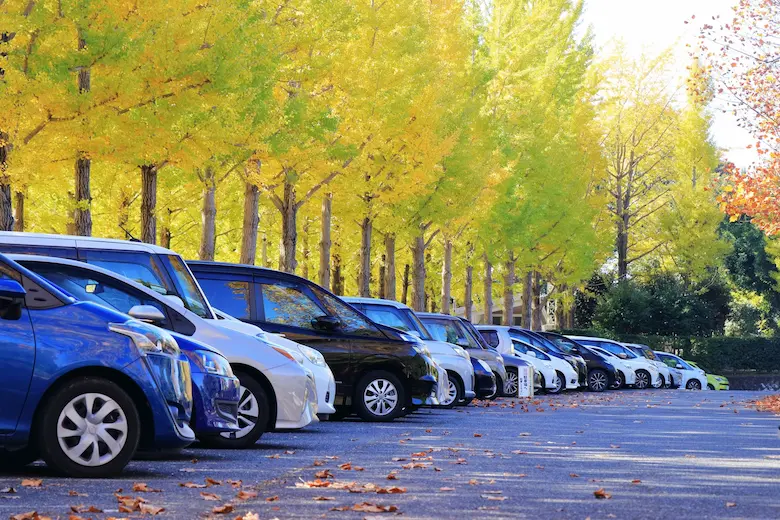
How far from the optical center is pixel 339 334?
16.9 meters

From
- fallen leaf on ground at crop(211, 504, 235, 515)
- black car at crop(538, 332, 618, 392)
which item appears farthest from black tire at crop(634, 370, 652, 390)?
fallen leaf on ground at crop(211, 504, 235, 515)

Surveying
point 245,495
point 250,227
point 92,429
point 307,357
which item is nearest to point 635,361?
point 250,227

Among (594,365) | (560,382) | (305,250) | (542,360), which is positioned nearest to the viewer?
(542,360)

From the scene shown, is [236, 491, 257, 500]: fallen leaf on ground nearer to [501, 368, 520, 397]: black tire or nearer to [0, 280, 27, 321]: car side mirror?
[0, 280, 27, 321]: car side mirror

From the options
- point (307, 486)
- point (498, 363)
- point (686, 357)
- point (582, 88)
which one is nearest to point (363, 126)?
point (498, 363)

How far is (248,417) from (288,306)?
363cm

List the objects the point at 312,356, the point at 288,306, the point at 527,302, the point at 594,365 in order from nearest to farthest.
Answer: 1. the point at 312,356
2. the point at 288,306
3. the point at 594,365
4. the point at 527,302

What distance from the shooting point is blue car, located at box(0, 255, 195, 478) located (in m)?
8.85

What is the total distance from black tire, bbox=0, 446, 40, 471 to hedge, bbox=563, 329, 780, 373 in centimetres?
4720

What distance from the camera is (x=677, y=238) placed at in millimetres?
60250

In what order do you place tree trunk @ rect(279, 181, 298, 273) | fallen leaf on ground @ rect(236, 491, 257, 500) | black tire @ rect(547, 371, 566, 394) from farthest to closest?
black tire @ rect(547, 371, 566, 394), tree trunk @ rect(279, 181, 298, 273), fallen leaf on ground @ rect(236, 491, 257, 500)

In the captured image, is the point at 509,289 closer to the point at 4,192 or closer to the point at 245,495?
the point at 4,192

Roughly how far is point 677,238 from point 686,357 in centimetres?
612

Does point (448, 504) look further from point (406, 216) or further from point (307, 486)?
point (406, 216)
